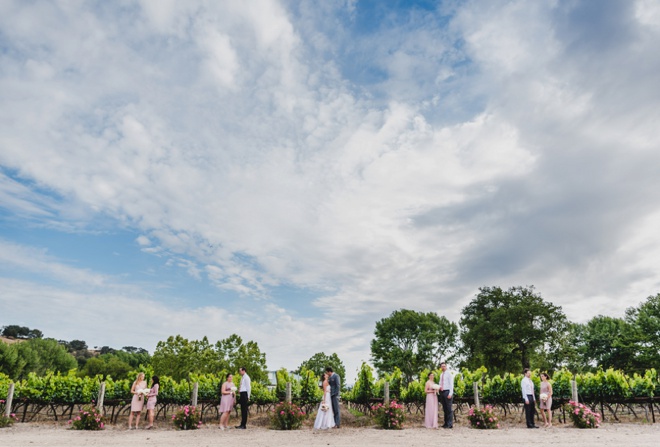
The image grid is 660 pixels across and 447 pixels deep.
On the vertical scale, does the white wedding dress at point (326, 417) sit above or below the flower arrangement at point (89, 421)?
above

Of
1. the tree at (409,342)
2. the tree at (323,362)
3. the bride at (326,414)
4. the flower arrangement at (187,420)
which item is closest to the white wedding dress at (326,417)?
the bride at (326,414)

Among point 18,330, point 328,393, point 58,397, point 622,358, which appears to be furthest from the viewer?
point 18,330

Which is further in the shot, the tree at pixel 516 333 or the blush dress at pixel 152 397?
the tree at pixel 516 333

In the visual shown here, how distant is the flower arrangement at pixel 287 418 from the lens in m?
12.8

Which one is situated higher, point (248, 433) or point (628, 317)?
point (628, 317)

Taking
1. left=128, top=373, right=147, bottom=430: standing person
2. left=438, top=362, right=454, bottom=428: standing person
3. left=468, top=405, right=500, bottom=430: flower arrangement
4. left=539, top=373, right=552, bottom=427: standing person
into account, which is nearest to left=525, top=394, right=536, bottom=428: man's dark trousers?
left=539, top=373, right=552, bottom=427: standing person

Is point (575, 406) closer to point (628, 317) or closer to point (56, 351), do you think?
point (628, 317)

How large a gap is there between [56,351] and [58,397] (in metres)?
44.5

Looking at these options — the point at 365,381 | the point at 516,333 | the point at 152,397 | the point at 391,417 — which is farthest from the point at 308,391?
the point at 516,333

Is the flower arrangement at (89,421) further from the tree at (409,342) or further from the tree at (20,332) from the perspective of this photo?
the tree at (20,332)

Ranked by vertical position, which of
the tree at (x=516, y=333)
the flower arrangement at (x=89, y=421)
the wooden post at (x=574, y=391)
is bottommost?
the flower arrangement at (x=89, y=421)

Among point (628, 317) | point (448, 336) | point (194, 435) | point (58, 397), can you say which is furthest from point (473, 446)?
point (628, 317)

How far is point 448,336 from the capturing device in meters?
48.5

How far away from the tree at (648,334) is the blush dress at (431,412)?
34864 mm
